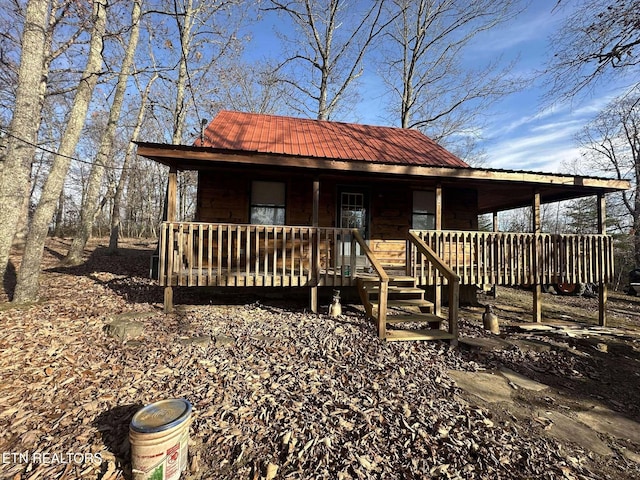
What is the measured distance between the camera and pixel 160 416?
215cm

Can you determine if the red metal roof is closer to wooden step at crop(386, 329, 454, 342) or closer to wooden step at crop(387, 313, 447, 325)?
wooden step at crop(387, 313, 447, 325)

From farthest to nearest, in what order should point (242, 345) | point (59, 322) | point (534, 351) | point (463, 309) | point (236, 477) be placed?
point (463, 309) → point (534, 351) → point (59, 322) → point (242, 345) → point (236, 477)

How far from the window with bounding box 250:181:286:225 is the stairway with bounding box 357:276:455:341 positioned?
3039 millimetres

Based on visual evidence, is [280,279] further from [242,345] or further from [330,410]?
[330,410]

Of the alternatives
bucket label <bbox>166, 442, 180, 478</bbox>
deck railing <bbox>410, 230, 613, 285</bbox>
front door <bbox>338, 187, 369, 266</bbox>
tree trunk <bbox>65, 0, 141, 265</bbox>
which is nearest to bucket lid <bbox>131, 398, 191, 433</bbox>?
bucket label <bbox>166, 442, 180, 478</bbox>

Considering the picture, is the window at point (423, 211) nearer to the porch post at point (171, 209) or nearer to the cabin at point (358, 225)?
the cabin at point (358, 225)

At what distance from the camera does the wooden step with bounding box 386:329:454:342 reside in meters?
4.73

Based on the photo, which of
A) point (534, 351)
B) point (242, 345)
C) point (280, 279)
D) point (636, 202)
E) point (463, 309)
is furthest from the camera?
point (636, 202)

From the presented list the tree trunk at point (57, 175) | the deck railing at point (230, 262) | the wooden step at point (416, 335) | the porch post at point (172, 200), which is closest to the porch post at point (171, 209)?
the porch post at point (172, 200)

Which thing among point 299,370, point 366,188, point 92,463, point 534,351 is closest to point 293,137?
point 366,188

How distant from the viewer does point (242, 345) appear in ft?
14.3

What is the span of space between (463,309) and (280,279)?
5301 millimetres

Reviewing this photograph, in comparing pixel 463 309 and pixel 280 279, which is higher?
pixel 280 279

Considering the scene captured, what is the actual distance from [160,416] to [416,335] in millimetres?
3792
